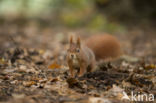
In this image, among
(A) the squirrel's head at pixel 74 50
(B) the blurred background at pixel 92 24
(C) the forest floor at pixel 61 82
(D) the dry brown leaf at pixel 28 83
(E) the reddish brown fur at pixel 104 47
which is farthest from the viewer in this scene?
(B) the blurred background at pixel 92 24

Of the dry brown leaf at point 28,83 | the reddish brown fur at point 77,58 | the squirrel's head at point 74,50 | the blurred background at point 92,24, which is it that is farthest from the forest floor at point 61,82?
the blurred background at point 92,24

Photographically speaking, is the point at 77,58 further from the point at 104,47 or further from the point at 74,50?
the point at 104,47

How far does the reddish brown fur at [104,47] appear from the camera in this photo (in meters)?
4.69

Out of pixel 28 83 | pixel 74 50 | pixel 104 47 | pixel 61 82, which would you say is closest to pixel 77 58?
pixel 74 50

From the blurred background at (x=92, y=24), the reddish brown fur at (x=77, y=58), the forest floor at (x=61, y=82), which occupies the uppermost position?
the blurred background at (x=92, y=24)

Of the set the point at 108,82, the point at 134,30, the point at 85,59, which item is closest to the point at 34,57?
the point at 85,59

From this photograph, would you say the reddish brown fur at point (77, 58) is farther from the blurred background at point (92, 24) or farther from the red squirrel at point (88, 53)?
the blurred background at point (92, 24)

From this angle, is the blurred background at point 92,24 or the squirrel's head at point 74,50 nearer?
the squirrel's head at point 74,50

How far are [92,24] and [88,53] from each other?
20.3ft

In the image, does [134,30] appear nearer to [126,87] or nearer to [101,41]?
[101,41]

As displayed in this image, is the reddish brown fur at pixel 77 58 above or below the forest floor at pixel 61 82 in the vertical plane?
above

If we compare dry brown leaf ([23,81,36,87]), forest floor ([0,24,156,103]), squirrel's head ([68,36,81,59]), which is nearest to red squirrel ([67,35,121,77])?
squirrel's head ([68,36,81,59])

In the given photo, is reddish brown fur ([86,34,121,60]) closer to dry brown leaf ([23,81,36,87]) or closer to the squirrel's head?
the squirrel's head

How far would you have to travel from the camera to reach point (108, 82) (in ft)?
10.3
